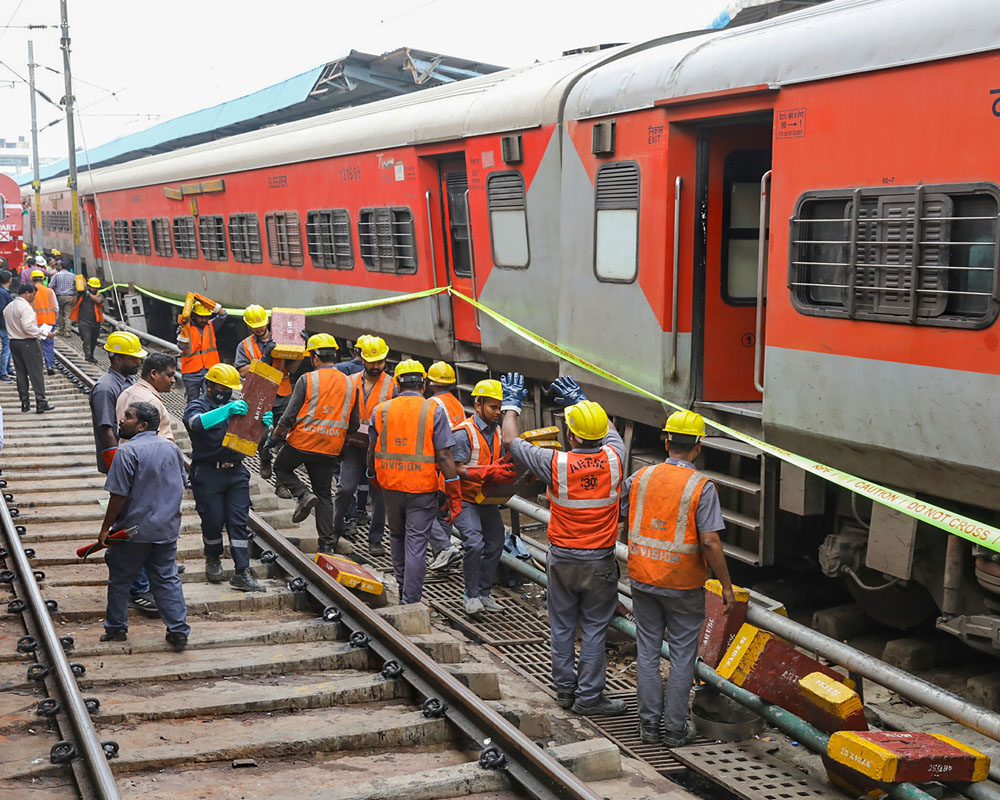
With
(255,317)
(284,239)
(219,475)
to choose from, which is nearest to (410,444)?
(219,475)

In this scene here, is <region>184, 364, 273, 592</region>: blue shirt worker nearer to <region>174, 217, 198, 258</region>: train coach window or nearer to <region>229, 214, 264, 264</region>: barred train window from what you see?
<region>229, 214, 264, 264</region>: barred train window

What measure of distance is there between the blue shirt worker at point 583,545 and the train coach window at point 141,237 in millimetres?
18703

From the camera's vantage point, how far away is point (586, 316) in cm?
898

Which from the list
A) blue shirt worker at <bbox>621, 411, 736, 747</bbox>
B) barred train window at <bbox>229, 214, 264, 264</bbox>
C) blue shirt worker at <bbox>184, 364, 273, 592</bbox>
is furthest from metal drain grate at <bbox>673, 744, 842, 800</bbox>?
barred train window at <bbox>229, 214, 264, 264</bbox>

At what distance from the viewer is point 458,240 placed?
11.6 metres

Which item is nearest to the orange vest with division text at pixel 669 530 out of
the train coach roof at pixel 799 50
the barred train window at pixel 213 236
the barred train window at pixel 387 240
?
the train coach roof at pixel 799 50

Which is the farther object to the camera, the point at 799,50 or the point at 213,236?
the point at 213,236

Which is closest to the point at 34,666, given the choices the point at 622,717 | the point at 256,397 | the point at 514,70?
the point at 256,397

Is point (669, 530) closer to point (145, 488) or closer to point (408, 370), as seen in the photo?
point (408, 370)

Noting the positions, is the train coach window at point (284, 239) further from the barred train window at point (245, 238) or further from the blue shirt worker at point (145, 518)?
the blue shirt worker at point (145, 518)

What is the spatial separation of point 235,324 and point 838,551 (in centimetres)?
1395

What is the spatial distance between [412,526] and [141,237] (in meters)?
18.1

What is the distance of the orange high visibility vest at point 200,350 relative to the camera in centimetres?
1182

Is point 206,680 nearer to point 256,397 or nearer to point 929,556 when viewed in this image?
point 256,397
